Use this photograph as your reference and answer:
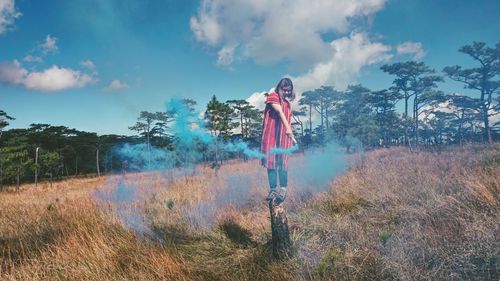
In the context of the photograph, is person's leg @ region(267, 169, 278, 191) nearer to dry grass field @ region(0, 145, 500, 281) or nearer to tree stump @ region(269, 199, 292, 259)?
tree stump @ region(269, 199, 292, 259)

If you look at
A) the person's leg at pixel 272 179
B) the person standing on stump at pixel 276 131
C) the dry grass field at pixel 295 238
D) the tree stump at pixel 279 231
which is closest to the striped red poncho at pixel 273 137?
the person standing on stump at pixel 276 131

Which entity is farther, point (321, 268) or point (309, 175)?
point (309, 175)

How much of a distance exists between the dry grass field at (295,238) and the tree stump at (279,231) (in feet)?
0.43

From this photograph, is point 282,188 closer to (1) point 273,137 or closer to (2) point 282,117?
(1) point 273,137

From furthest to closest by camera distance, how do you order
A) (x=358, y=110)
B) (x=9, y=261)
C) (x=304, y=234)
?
(x=358, y=110) → (x=304, y=234) → (x=9, y=261)

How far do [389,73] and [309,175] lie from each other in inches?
1145

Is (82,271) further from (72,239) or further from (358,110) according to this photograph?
(358,110)

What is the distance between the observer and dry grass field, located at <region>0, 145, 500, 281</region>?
9.51ft

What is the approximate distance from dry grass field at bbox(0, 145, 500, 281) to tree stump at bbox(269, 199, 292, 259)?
131 mm

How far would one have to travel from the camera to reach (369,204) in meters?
5.30

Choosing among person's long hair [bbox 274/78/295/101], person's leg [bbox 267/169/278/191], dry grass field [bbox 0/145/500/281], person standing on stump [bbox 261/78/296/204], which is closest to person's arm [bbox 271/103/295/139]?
person standing on stump [bbox 261/78/296/204]

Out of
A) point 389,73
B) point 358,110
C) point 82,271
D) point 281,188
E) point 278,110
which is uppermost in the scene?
point 389,73

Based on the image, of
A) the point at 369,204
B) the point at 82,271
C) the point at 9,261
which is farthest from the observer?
the point at 369,204

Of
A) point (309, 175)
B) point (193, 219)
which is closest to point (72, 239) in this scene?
point (193, 219)
